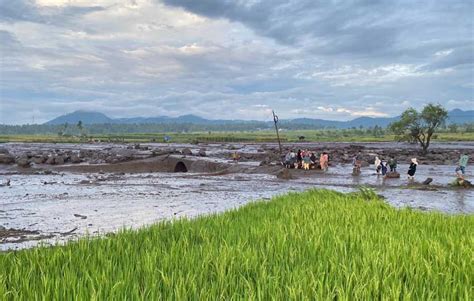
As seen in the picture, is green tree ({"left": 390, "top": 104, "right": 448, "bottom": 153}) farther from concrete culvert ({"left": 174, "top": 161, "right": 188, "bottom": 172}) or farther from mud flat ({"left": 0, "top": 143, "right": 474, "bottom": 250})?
concrete culvert ({"left": 174, "top": 161, "right": 188, "bottom": 172})

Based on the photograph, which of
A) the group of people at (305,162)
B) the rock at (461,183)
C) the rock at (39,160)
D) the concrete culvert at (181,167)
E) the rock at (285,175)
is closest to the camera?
the rock at (461,183)

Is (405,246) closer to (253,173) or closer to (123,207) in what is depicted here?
(123,207)

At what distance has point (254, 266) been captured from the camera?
18.5 ft

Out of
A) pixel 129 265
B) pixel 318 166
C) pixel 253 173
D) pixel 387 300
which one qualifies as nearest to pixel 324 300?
pixel 387 300

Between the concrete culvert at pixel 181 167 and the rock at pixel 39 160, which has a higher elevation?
the rock at pixel 39 160

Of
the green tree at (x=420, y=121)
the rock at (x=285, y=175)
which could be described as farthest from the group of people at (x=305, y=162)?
the green tree at (x=420, y=121)

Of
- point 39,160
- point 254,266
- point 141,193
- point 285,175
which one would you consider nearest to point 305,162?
point 285,175

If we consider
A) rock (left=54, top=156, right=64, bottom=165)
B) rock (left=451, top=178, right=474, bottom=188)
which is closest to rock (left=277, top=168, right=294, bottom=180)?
rock (left=451, top=178, right=474, bottom=188)

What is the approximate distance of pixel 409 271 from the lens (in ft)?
17.9

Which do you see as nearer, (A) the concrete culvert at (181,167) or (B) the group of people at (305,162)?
(B) the group of people at (305,162)

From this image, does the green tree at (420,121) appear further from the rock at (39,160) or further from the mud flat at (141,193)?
the rock at (39,160)

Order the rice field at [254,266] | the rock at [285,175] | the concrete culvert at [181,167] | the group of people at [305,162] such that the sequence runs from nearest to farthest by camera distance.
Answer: the rice field at [254,266]
the rock at [285,175]
the group of people at [305,162]
the concrete culvert at [181,167]

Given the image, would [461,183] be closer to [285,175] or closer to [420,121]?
[285,175]

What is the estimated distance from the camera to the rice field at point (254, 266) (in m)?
4.57
